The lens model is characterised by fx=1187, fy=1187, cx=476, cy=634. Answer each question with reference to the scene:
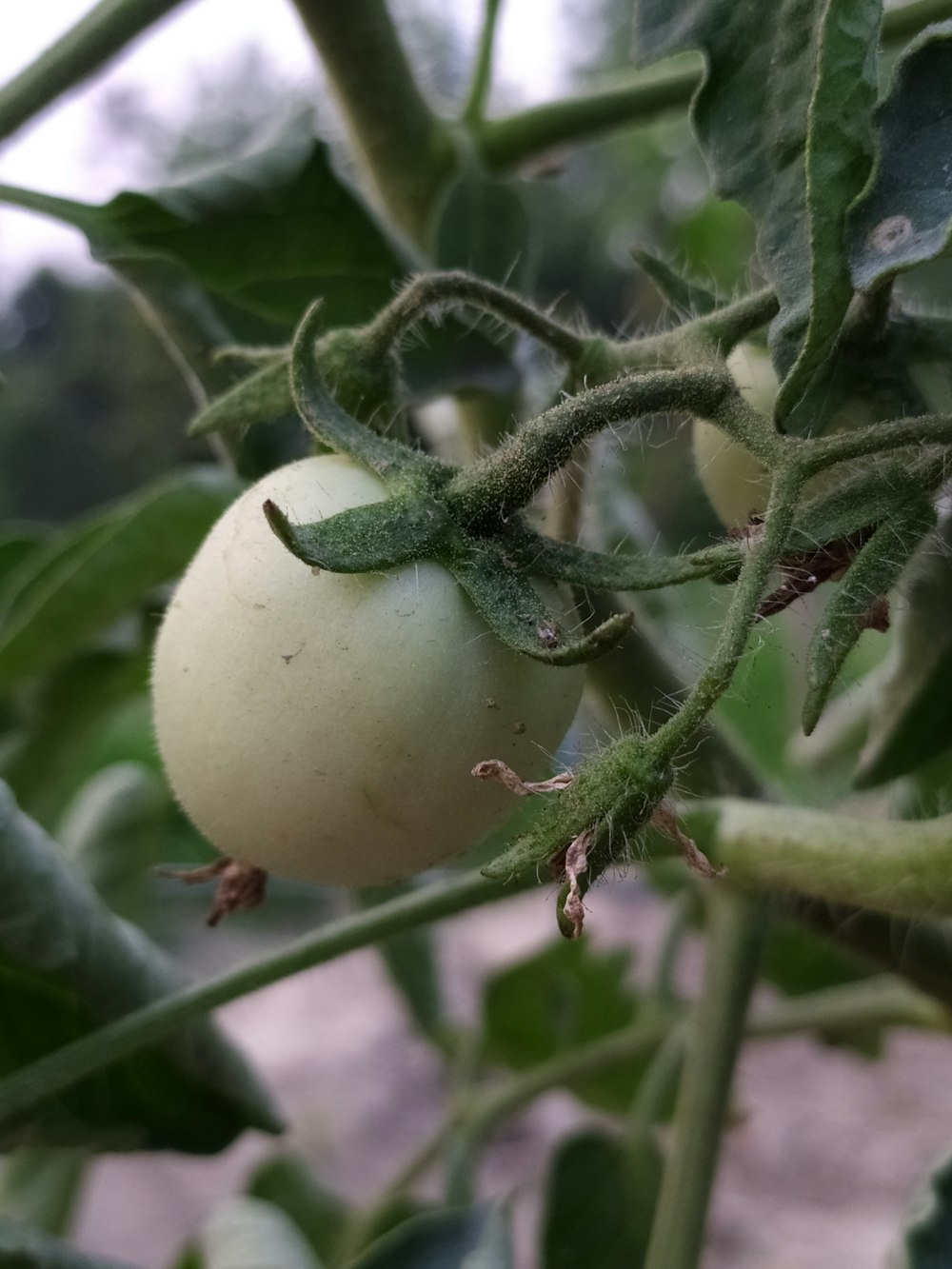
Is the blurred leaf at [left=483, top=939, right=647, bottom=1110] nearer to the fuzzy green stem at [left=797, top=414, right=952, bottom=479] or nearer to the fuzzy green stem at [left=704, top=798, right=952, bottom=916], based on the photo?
the fuzzy green stem at [left=704, top=798, right=952, bottom=916]

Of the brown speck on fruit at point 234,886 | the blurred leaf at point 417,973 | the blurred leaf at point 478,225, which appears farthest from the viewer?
the blurred leaf at point 417,973

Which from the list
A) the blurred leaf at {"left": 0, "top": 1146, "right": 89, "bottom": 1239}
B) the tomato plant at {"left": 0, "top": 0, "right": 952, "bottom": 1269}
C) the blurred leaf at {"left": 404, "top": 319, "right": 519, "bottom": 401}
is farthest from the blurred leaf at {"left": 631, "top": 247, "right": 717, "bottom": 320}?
the blurred leaf at {"left": 0, "top": 1146, "right": 89, "bottom": 1239}

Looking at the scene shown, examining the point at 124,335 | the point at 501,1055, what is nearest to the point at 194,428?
the point at 501,1055

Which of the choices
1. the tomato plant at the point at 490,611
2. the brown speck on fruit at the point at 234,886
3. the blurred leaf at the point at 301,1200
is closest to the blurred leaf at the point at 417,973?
the tomato plant at the point at 490,611

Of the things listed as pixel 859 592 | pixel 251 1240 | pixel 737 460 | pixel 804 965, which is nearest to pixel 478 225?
pixel 737 460

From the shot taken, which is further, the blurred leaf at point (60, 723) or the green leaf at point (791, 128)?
the blurred leaf at point (60, 723)

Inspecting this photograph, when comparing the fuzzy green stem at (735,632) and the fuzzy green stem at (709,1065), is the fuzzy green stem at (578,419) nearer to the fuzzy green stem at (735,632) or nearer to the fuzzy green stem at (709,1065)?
the fuzzy green stem at (735,632)

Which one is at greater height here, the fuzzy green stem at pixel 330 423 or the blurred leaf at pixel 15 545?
the fuzzy green stem at pixel 330 423
